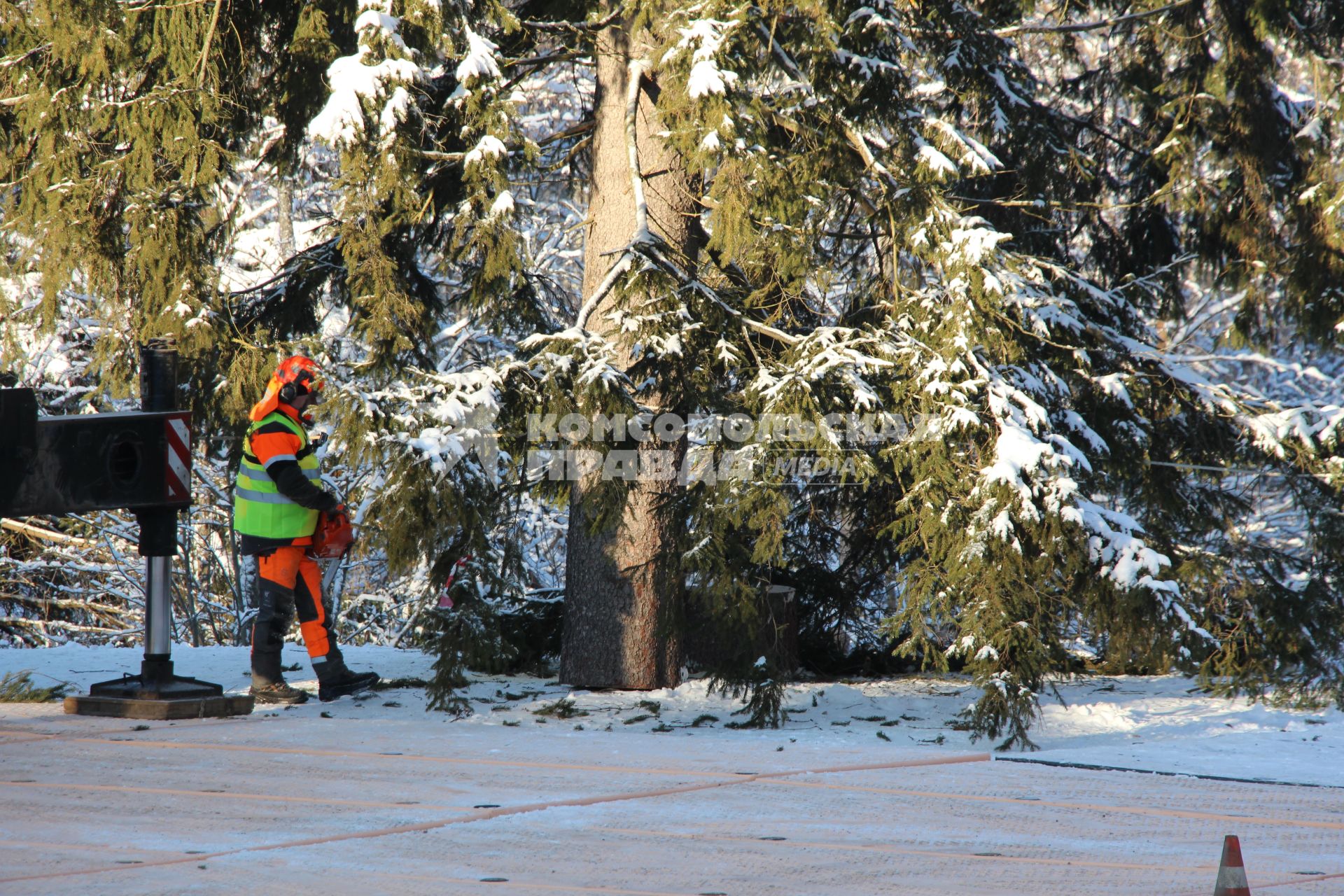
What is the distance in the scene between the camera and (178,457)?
21.8ft

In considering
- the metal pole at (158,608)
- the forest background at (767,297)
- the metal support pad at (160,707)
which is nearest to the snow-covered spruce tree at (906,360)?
the forest background at (767,297)

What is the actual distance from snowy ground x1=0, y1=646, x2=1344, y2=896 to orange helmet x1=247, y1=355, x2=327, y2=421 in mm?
1626

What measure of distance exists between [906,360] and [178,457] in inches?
148

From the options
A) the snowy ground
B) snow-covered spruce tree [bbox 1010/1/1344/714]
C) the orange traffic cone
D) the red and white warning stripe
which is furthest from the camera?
snow-covered spruce tree [bbox 1010/1/1344/714]

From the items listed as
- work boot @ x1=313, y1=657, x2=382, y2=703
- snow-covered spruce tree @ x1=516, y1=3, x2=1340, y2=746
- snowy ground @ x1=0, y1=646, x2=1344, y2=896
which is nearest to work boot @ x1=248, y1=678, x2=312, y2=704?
work boot @ x1=313, y1=657, x2=382, y2=703

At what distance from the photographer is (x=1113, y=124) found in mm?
9352

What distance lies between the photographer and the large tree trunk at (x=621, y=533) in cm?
746

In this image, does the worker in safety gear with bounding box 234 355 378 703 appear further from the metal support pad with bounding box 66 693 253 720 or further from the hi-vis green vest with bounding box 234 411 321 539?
the metal support pad with bounding box 66 693 253 720

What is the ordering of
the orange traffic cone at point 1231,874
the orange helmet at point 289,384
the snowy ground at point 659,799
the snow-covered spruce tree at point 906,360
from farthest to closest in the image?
1. the orange helmet at point 289,384
2. the snow-covered spruce tree at point 906,360
3. the snowy ground at point 659,799
4. the orange traffic cone at point 1231,874

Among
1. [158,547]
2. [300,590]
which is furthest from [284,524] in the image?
[158,547]

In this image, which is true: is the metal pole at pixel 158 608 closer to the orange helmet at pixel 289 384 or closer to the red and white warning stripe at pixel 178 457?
the red and white warning stripe at pixel 178 457

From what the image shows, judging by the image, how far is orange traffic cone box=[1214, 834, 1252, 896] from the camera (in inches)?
133

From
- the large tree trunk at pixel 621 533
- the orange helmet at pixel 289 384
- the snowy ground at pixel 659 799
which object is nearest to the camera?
the snowy ground at pixel 659 799

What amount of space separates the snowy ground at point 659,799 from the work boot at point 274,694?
0.25 metres
